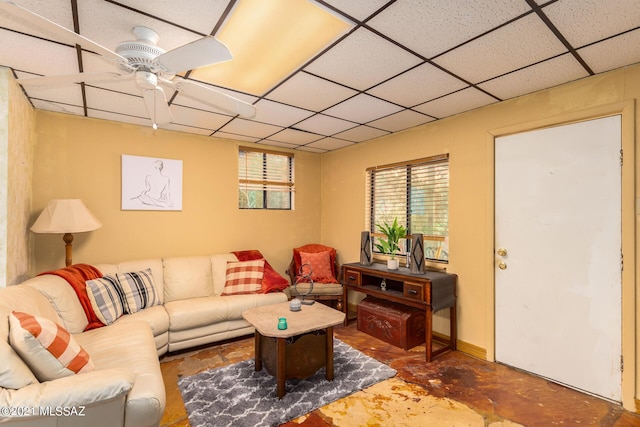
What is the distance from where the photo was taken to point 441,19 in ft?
5.53

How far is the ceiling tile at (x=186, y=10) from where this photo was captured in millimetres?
1551

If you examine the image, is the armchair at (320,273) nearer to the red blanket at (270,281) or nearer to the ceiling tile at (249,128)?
the red blanket at (270,281)

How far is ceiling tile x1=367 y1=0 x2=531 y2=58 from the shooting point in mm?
1577

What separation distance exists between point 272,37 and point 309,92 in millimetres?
771

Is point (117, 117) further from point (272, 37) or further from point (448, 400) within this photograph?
point (448, 400)

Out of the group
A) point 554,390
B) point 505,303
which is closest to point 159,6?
point 505,303

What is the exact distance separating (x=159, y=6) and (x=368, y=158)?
325 cm

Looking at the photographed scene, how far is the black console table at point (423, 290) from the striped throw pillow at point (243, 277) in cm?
123

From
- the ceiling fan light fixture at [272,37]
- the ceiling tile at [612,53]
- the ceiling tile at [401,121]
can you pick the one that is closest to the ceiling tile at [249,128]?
the ceiling fan light fixture at [272,37]

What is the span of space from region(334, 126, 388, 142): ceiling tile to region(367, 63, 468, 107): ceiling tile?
0.93m

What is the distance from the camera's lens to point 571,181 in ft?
8.37

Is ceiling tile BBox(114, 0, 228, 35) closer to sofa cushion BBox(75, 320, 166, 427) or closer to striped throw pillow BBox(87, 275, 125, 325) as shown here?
sofa cushion BBox(75, 320, 166, 427)

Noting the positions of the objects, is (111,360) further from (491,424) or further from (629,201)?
(629,201)

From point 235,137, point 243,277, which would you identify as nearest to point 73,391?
point 243,277
